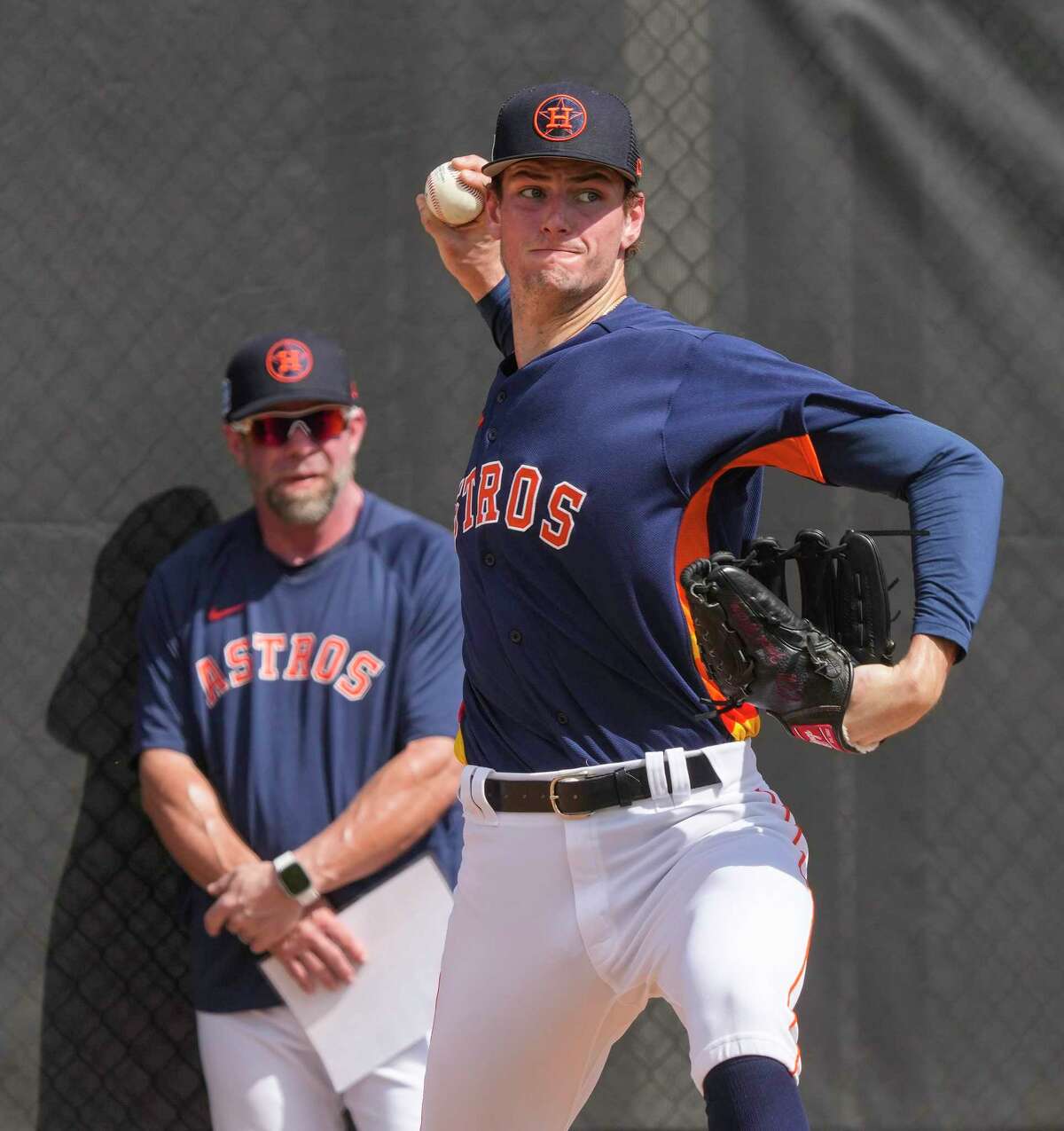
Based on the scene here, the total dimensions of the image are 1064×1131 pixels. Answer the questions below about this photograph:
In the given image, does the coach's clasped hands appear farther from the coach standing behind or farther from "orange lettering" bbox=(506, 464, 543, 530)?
"orange lettering" bbox=(506, 464, 543, 530)

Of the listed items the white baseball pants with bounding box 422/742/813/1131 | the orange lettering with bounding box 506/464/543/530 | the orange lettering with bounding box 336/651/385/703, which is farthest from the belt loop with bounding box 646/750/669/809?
the orange lettering with bounding box 336/651/385/703

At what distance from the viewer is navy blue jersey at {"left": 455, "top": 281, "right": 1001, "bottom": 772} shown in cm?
210

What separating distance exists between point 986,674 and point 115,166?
7.53 ft

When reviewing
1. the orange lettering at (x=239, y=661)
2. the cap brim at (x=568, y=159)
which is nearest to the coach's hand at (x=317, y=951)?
the orange lettering at (x=239, y=661)

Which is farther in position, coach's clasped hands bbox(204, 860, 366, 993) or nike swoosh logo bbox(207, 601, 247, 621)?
nike swoosh logo bbox(207, 601, 247, 621)

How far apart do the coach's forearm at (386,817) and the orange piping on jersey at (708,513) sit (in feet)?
3.26

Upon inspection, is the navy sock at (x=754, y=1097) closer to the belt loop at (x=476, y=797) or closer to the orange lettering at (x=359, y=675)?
the belt loop at (x=476, y=797)

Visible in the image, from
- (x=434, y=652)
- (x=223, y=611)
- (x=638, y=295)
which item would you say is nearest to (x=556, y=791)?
(x=434, y=652)

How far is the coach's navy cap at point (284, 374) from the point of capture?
3.28 meters

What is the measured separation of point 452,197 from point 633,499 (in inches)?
29.9

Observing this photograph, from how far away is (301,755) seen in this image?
10.6 ft

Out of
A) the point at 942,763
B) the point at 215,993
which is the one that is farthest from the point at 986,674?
the point at 215,993

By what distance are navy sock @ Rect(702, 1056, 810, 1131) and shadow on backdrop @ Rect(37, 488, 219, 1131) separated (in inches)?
76.1

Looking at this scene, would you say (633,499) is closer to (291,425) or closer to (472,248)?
(472,248)
